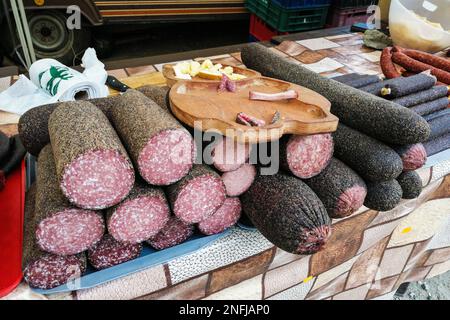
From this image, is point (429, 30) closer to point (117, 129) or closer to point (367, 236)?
point (367, 236)

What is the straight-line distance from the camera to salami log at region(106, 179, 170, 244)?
73 centimetres

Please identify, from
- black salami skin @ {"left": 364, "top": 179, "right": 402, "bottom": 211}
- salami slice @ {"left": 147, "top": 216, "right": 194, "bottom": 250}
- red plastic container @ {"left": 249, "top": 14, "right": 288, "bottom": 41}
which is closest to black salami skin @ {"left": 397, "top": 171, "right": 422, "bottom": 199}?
black salami skin @ {"left": 364, "top": 179, "right": 402, "bottom": 211}

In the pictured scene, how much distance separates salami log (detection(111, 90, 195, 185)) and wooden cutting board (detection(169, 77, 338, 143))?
2.7 inches

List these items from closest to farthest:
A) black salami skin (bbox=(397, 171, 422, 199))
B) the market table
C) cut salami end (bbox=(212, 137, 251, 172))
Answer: cut salami end (bbox=(212, 137, 251, 172))
the market table
black salami skin (bbox=(397, 171, 422, 199))

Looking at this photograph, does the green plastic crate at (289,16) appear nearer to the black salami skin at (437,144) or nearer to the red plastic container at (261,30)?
the red plastic container at (261,30)

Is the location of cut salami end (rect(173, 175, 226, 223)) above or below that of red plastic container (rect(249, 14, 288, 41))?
above

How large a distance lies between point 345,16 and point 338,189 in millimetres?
2894

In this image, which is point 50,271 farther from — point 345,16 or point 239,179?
point 345,16

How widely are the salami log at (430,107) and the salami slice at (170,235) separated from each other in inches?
33.9

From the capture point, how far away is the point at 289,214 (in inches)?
31.5

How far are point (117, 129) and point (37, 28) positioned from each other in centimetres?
311

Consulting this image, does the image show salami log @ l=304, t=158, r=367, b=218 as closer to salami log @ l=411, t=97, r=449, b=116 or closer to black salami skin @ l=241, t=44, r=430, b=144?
black salami skin @ l=241, t=44, r=430, b=144

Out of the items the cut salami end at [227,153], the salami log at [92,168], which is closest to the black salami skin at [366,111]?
the cut salami end at [227,153]

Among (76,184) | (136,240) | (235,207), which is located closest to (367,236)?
(235,207)
